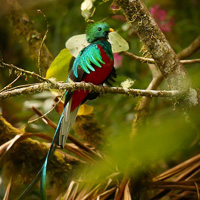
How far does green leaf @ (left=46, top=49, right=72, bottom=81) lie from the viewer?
6.78ft

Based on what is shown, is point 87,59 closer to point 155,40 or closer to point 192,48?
point 155,40

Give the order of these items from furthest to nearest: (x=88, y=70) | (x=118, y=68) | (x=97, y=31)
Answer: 1. (x=118, y=68)
2. (x=97, y=31)
3. (x=88, y=70)

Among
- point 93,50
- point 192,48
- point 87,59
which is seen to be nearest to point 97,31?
point 93,50

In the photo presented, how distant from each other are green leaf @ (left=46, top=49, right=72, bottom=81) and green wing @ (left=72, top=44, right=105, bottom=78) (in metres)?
0.14

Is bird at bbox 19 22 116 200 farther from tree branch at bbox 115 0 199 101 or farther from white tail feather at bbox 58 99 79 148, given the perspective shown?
tree branch at bbox 115 0 199 101

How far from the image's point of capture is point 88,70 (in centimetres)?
195

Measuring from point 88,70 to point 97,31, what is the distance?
1.39ft

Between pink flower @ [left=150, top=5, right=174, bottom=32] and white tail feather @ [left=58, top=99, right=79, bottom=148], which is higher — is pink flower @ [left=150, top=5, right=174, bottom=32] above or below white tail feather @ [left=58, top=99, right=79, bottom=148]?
above

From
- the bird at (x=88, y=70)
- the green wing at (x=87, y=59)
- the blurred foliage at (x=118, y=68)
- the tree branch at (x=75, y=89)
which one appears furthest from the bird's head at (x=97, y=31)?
the tree branch at (x=75, y=89)

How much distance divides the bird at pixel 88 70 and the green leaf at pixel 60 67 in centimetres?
12

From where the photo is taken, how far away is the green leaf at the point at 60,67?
2066 mm

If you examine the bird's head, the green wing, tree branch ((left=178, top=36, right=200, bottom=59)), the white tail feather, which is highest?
the bird's head

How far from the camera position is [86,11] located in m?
2.02

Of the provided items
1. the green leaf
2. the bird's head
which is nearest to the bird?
the bird's head
